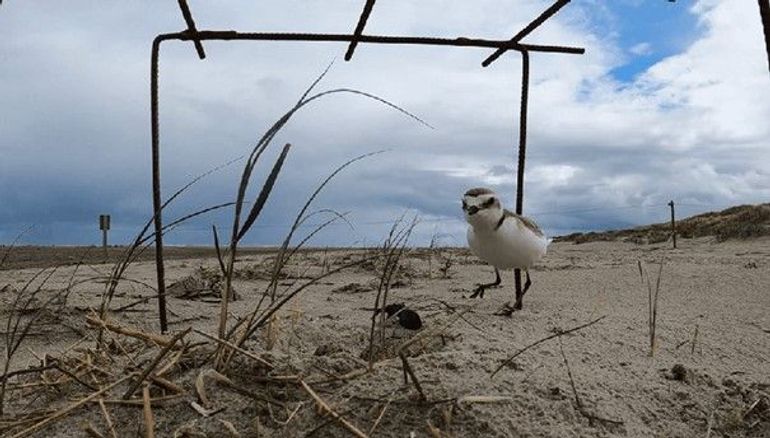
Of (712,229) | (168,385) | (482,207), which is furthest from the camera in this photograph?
(712,229)

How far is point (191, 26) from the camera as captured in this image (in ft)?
12.3

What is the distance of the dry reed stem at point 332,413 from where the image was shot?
1.59 meters

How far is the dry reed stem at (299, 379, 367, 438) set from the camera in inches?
62.8

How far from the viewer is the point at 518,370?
2.14 metres

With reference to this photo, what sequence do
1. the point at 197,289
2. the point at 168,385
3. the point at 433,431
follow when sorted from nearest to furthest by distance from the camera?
the point at 433,431, the point at 168,385, the point at 197,289

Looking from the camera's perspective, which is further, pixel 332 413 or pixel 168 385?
pixel 168 385

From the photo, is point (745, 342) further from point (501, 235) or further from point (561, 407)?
point (561, 407)

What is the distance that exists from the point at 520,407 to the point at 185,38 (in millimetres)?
2745

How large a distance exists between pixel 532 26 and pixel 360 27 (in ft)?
2.91

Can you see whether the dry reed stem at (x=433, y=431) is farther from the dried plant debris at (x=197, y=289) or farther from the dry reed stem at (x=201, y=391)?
the dried plant debris at (x=197, y=289)

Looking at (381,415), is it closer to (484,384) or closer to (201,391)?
(484,384)

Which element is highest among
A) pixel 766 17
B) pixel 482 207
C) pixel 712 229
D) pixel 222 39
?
pixel 222 39

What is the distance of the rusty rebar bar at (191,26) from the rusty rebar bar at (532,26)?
1615 millimetres

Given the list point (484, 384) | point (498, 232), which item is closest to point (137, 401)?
point (484, 384)
